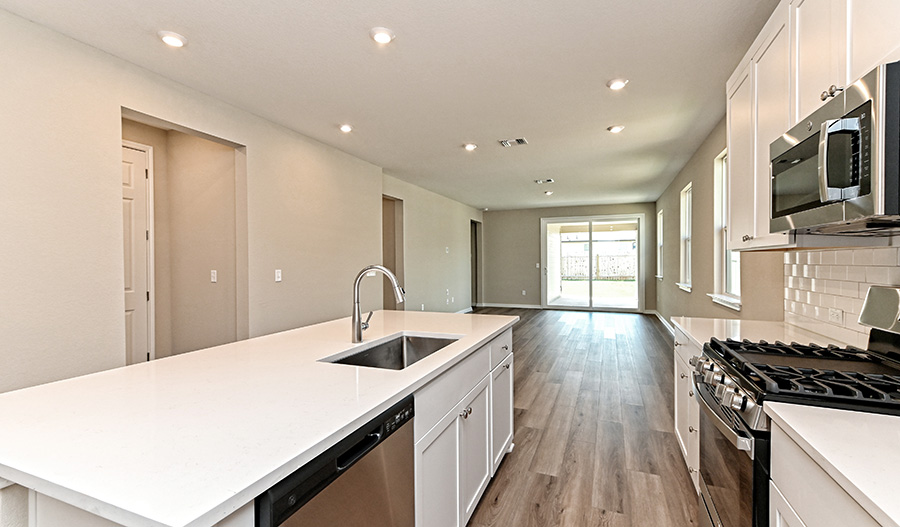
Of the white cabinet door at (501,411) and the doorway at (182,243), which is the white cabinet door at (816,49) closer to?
the white cabinet door at (501,411)

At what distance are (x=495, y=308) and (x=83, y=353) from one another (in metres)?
7.97

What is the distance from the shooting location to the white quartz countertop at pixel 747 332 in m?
1.93

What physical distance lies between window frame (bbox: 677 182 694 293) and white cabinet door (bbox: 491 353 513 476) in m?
3.65

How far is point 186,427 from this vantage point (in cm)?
93

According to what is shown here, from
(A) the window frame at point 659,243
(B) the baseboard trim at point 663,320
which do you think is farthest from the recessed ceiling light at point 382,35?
(A) the window frame at point 659,243

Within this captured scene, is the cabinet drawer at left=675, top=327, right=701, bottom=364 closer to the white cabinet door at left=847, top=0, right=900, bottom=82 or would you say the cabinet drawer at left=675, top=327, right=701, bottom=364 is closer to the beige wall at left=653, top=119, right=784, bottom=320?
the beige wall at left=653, top=119, right=784, bottom=320

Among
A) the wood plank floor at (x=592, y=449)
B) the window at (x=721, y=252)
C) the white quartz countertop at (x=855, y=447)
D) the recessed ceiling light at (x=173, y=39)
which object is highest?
the recessed ceiling light at (x=173, y=39)

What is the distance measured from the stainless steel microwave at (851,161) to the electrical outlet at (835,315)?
0.53 m

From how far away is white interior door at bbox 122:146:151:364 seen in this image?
3.63 metres

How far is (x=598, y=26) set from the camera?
2148mm

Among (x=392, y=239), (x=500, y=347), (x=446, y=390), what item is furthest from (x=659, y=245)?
(x=446, y=390)

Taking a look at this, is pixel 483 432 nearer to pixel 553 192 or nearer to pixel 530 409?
pixel 530 409

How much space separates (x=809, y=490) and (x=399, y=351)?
1.63 meters

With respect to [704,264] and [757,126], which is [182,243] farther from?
[704,264]
